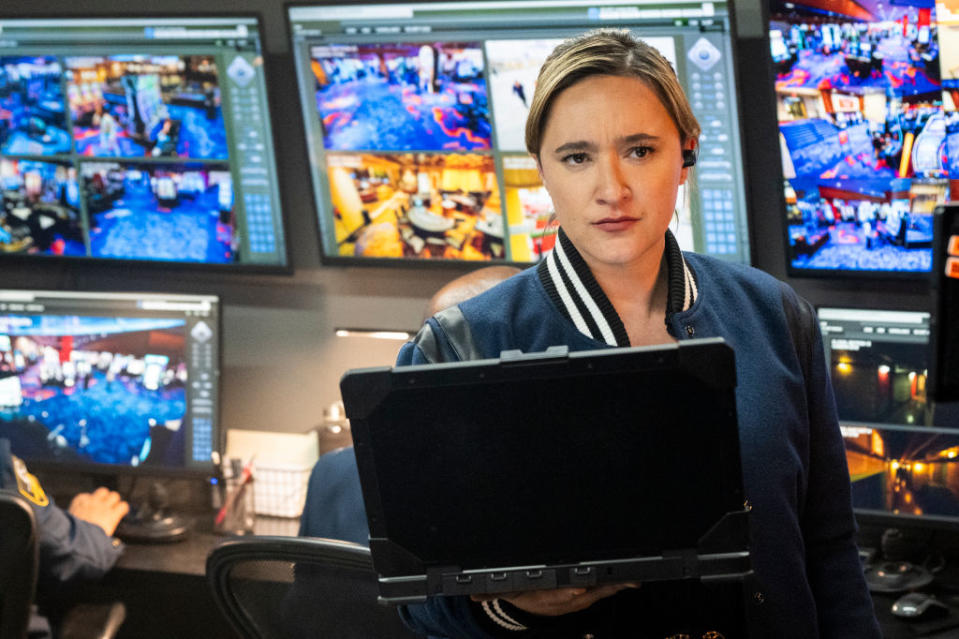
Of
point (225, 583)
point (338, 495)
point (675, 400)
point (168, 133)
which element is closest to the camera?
point (675, 400)

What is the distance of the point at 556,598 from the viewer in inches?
42.1

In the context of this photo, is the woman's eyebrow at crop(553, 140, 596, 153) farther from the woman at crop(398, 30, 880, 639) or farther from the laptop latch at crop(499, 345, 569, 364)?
the laptop latch at crop(499, 345, 569, 364)

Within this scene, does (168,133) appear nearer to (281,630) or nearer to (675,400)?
(281,630)

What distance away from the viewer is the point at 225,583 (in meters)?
1.58

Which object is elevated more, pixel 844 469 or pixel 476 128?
pixel 476 128

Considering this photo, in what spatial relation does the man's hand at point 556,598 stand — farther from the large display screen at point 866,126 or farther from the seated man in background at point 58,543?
the seated man in background at point 58,543

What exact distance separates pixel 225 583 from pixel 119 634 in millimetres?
1408

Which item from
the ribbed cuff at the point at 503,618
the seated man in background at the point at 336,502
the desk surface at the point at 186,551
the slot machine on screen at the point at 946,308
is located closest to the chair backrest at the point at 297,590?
the seated man in background at the point at 336,502

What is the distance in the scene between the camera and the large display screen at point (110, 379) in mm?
2734

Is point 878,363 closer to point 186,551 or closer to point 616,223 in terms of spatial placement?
point 616,223

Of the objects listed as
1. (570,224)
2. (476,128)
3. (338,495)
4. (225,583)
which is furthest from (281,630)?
(476,128)

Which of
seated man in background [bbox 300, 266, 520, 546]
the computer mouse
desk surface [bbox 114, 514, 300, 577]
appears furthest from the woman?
desk surface [bbox 114, 514, 300, 577]

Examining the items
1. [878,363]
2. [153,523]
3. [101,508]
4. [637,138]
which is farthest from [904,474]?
[101,508]

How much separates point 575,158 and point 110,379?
1874mm
